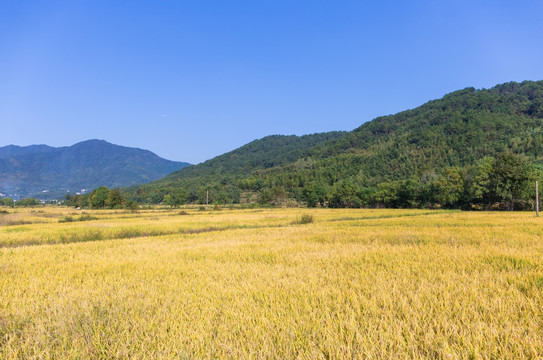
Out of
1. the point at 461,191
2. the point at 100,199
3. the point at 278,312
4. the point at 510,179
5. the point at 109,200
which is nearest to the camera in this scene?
the point at 278,312

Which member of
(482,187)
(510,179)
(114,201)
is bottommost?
(114,201)

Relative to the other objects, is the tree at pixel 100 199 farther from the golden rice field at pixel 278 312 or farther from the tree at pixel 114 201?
the golden rice field at pixel 278 312

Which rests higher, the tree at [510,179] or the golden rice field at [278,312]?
the tree at [510,179]

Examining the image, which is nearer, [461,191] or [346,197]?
[461,191]

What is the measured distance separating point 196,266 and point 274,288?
3401mm

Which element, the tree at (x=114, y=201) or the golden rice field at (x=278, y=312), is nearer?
the golden rice field at (x=278, y=312)

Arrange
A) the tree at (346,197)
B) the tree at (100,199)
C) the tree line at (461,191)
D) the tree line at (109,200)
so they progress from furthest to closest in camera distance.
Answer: the tree at (346,197)
the tree at (100,199)
the tree line at (109,200)
the tree line at (461,191)

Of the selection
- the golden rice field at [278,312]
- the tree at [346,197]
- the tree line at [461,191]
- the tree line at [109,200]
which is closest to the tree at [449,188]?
the tree line at [461,191]

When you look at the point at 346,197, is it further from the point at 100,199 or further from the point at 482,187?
the point at 100,199

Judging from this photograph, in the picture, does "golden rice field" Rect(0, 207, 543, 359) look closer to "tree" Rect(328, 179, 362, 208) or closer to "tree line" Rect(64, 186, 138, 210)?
"tree line" Rect(64, 186, 138, 210)

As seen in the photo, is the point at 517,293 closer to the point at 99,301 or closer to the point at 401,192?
the point at 99,301

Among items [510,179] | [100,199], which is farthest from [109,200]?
[510,179]

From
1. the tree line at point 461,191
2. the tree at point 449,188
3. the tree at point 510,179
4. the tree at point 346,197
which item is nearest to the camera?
the tree at point 510,179

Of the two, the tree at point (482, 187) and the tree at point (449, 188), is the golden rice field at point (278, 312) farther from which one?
the tree at point (449, 188)
